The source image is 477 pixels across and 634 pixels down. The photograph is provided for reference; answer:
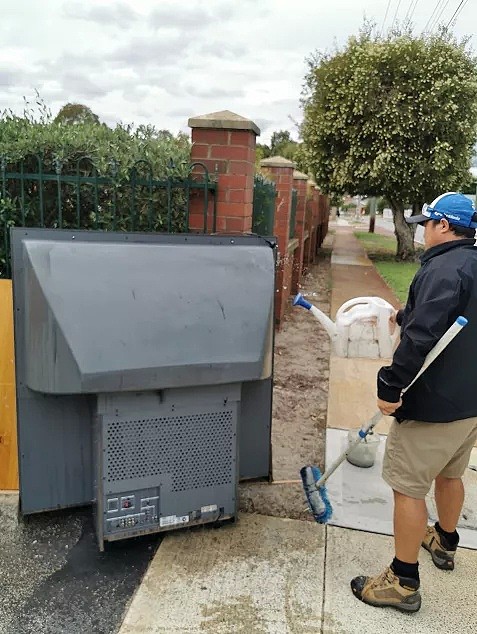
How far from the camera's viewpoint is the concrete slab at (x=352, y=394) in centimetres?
460

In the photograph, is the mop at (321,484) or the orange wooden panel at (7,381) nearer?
the mop at (321,484)

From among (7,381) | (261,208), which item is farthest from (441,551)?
(261,208)

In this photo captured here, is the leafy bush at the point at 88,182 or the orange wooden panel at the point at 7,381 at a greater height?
the leafy bush at the point at 88,182

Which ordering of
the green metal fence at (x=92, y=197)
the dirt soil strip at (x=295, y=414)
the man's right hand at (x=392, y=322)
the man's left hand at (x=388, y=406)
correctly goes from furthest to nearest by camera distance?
the green metal fence at (x=92, y=197) < the dirt soil strip at (x=295, y=414) < the man's right hand at (x=392, y=322) < the man's left hand at (x=388, y=406)

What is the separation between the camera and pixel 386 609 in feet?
8.24

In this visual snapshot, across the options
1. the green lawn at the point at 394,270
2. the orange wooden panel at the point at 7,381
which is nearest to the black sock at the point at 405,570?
the orange wooden panel at the point at 7,381

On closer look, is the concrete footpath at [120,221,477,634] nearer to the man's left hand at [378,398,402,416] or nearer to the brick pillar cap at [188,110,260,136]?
the man's left hand at [378,398,402,416]

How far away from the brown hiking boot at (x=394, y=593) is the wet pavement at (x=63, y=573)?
1.05 metres

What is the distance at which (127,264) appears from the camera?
2.54 metres

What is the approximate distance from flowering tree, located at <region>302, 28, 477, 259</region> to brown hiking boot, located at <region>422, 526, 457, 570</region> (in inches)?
462

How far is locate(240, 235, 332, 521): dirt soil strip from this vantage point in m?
3.34

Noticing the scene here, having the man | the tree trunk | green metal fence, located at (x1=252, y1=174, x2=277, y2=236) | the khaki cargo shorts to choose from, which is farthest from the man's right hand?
the tree trunk

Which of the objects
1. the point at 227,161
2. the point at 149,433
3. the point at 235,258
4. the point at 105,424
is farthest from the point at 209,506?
the point at 227,161

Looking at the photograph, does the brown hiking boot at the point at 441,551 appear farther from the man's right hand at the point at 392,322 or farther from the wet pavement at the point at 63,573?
the wet pavement at the point at 63,573
